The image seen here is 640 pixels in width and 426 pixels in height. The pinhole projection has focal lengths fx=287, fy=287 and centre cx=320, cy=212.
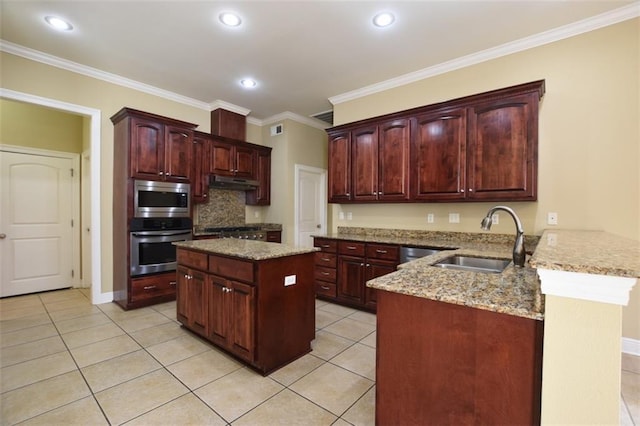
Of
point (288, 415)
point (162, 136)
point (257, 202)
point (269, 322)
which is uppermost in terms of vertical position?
point (162, 136)

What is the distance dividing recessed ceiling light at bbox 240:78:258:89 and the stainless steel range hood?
1.47 metres

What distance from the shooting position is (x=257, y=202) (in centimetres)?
546

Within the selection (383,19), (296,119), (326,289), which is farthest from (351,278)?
(296,119)

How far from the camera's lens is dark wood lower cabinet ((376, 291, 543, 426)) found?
42.4 inches

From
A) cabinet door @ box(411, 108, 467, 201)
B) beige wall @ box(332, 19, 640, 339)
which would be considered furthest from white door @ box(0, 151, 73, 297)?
beige wall @ box(332, 19, 640, 339)

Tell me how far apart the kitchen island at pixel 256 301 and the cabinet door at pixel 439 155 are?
175cm

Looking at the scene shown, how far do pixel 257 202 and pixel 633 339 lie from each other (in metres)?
5.11

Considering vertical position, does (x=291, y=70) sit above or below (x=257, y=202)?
above

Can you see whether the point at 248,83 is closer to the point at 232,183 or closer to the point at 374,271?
the point at 232,183

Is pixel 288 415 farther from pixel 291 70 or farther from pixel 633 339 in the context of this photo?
pixel 291 70

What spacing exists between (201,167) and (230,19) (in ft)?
7.65

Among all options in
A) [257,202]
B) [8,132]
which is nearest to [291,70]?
[257,202]

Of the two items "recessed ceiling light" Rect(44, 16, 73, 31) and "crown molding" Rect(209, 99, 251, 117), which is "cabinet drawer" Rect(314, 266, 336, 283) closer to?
"crown molding" Rect(209, 99, 251, 117)

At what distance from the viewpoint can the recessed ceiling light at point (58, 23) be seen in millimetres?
2746
